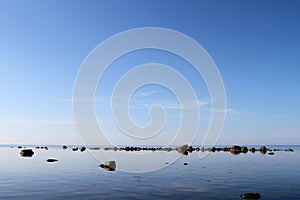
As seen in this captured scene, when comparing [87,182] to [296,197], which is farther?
[87,182]

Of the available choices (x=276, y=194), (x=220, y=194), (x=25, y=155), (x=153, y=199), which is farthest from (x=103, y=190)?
(x=25, y=155)

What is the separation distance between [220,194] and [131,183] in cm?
1274

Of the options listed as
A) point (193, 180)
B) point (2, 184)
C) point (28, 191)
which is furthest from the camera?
point (193, 180)

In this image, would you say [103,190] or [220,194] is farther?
[103,190]

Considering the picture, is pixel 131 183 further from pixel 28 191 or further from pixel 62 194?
pixel 28 191

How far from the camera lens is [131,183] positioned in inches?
1462

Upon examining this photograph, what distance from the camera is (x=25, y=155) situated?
334 feet

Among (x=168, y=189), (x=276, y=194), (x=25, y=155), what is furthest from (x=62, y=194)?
(x=25, y=155)

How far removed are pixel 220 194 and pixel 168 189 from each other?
6.09 m

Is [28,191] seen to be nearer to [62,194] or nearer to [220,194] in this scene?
[62,194]

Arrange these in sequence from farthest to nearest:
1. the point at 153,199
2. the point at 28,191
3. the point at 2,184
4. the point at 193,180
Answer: the point at 193,180, the point at 2,184, the point at 28,191, the point at 153,199

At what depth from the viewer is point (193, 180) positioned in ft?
128

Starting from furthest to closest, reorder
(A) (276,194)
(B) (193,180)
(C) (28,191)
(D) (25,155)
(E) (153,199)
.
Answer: (D) (25,155), (B) (193,180), (C) (28,191), (A) (276,194), (E) (153,199)

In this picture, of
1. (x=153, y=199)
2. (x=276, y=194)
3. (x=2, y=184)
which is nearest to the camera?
(x=153, y=199)
